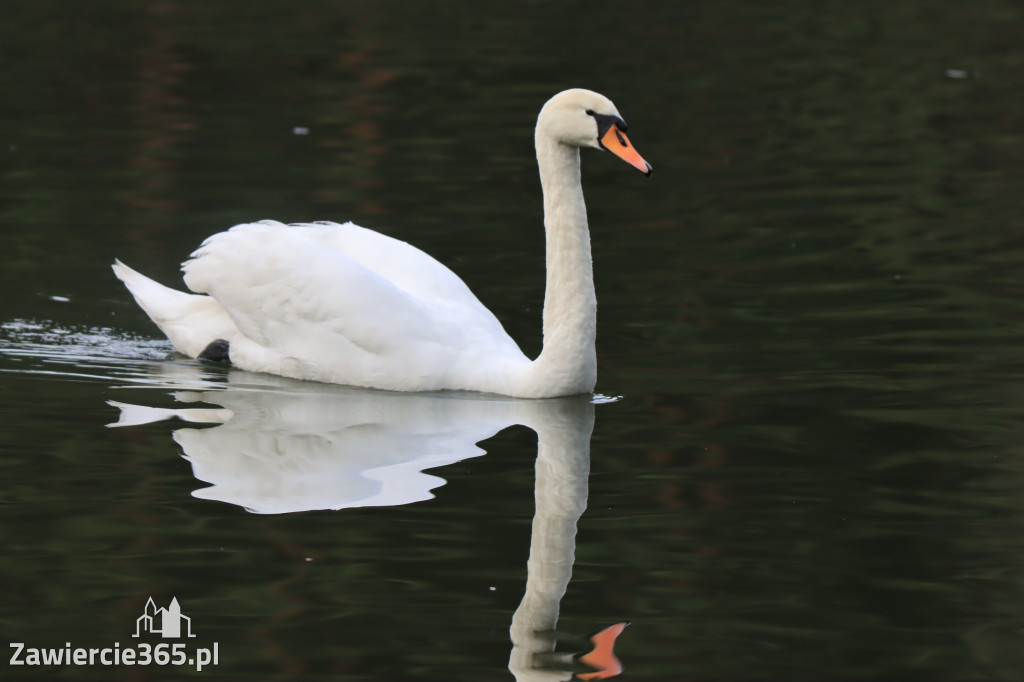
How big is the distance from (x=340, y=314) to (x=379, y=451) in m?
1.22

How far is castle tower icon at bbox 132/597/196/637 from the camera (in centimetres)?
570

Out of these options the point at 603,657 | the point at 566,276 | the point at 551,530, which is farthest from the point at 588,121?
the point at 603,657

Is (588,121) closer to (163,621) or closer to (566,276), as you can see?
(566,276)

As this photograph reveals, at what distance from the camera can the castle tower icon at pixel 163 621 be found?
18.7 ft

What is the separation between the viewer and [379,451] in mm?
7852

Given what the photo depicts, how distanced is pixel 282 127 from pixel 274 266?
840 cm

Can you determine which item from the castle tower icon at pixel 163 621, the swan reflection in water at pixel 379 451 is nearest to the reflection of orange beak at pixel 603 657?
the swan reflection in water at pixel 379 451

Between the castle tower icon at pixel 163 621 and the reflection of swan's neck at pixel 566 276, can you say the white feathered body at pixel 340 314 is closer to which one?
the reflection of swan's neck at pixel 566 276

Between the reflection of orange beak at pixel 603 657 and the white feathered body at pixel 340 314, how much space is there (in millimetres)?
3147

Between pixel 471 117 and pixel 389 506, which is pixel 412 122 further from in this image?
pixel 389 506

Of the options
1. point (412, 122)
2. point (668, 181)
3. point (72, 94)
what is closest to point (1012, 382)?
point (668, 181)

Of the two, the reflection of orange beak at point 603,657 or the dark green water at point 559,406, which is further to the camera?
the dark green water at point 559,406

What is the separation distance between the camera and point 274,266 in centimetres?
916

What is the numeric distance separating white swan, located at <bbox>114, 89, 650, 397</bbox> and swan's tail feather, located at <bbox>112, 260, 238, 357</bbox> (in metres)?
0.07
